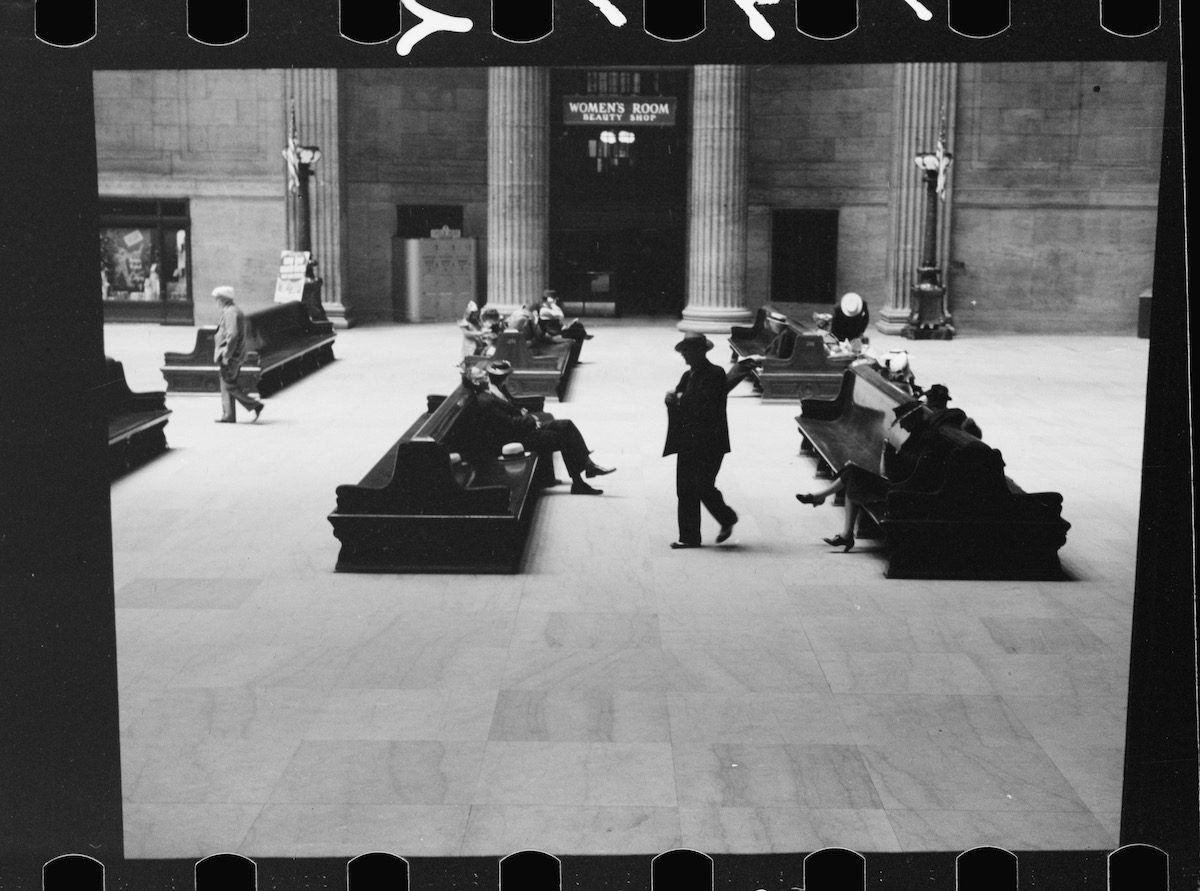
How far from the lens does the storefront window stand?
1186 inches

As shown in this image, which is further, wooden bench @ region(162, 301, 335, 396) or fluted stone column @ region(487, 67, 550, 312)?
fluted stone column @ region(487, 67, 550, 312)

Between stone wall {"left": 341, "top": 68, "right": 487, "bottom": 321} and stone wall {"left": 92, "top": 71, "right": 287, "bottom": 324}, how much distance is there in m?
1.83

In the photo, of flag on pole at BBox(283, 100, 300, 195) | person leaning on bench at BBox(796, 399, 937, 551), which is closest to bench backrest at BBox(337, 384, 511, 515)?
person leaning on bench at BBox(796, 399, 937, 551)

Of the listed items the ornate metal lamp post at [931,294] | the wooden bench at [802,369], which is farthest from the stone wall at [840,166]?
the wooden bench at [802,369]

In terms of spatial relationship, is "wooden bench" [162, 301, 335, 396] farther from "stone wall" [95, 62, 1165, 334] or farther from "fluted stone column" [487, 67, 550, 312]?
"stone wall" [95, 62, 1165, 334]

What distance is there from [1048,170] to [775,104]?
5853mm

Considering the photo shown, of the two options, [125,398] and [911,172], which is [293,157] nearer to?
[911,172]

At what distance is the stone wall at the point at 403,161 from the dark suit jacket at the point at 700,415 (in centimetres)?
2142

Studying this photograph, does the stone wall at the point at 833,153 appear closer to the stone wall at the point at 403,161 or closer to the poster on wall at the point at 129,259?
the stone wall at the point at 403,161

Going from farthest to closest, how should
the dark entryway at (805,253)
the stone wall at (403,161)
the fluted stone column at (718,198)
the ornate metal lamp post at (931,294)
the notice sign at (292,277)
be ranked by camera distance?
the dark entryway at (805,253), the stone wall at (403,161), the fluted stone column at (718,198), the ornate metal lamp post at (931,294), the notice sign at (292,277)

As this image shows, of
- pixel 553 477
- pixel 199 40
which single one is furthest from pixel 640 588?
pixel 199 40

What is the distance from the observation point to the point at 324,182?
2961 centimetres

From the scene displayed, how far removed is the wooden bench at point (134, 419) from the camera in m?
13.8

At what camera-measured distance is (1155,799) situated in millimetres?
4590
